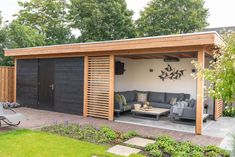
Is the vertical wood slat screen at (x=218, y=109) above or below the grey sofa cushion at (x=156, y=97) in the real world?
below

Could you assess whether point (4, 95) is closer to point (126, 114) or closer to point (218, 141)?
point (126, 114)

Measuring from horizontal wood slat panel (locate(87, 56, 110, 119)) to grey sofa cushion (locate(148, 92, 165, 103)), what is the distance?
2.97 meters

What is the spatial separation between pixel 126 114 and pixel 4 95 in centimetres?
659

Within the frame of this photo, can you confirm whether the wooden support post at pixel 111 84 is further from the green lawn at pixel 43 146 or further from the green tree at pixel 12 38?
the green tree at pixel 12 38

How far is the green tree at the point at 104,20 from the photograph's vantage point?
732 inches

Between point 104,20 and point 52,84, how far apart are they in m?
10.2

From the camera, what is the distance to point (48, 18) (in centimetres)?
2222

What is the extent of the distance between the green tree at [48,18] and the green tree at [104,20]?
2.53 m

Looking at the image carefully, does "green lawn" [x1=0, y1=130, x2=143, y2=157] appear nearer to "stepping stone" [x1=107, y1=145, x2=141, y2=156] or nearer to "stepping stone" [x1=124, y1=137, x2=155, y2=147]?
"stepping stone" [x1=107, y1=145, x2=141, y2=156]

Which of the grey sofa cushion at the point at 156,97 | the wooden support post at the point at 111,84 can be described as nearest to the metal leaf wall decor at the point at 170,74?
the grey sofa cushion at the point at 156,97

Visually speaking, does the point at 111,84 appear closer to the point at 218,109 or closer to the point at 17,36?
the point at 218,109

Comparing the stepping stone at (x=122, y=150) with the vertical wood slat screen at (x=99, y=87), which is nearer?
the stepping stone at (x=122, y=150)

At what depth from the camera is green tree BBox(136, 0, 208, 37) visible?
752 inches

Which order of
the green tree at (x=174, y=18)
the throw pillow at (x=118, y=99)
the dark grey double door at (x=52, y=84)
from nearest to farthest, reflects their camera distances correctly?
the throw pillow at (x=118, y=99), the dark grey double door at (x=52, y=84), the green tree at (x=174, y=18)
